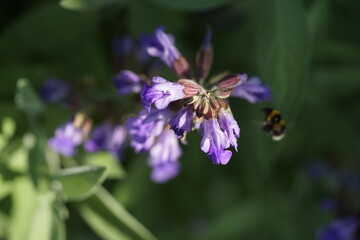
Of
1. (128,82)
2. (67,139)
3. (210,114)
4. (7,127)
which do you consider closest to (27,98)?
(67,139)

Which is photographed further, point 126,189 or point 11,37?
point 126,189

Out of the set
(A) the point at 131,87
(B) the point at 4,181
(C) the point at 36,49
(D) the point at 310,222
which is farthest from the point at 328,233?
(C) the point at 36,49

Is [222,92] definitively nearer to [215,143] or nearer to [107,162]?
[215,143]

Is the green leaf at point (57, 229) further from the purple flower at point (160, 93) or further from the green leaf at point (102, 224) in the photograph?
Answer: the purple flower at point (160, 93)

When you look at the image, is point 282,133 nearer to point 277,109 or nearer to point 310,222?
point 277,109

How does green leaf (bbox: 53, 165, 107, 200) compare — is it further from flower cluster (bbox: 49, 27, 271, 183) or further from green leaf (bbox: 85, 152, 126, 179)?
green leaf (bbox: 85, 152, 126, 179)

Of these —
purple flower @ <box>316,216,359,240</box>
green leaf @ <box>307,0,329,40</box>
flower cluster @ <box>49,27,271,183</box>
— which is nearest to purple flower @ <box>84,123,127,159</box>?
flower cluster @ <box>49,27,271,183</box>

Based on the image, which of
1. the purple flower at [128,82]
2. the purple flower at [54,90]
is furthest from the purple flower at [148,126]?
the purple flower at [54,90]
